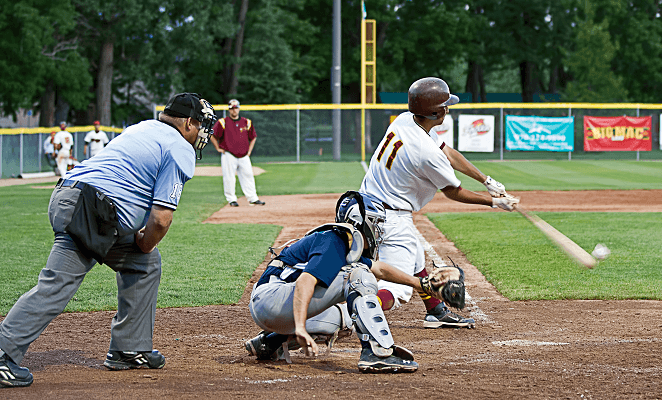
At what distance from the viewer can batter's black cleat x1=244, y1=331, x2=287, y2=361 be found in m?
4.89

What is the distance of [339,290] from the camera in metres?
4.53

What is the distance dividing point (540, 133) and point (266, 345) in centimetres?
2971

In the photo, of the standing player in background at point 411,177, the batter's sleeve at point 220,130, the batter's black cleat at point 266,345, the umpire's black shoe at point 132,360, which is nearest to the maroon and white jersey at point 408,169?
the standing player in background at point 411,177

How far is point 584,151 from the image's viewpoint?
33.0 metres

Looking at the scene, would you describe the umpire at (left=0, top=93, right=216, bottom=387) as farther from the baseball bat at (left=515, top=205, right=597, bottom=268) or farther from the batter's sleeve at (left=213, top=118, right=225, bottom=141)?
the batter's sleeve at (left=213, top=118, right=225, bottom=141)

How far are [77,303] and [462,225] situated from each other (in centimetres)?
704

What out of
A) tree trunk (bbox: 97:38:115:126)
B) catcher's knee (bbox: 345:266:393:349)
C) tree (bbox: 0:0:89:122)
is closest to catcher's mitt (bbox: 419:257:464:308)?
catcher's knee (bbox: 345:266:393:349)

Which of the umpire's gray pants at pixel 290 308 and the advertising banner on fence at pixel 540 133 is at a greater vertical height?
the advertising banner on fence at pixel 540 133

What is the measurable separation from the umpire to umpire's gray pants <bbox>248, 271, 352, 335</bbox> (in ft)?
2.44

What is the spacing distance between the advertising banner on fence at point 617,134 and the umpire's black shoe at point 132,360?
100 ft

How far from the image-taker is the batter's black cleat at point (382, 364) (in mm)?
4395

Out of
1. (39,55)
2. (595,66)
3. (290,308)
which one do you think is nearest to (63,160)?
(39,55)

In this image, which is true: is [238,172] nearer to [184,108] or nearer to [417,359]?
[184,108]

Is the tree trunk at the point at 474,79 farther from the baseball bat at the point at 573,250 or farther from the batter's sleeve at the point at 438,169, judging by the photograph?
the batter's sleeve at the point at 438,169
